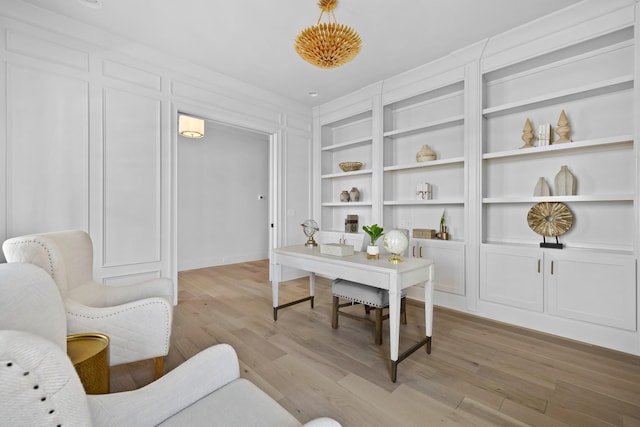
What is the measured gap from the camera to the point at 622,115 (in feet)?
8.60

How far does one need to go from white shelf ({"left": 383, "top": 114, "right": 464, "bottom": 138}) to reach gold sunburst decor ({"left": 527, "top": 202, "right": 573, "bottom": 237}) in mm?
1243

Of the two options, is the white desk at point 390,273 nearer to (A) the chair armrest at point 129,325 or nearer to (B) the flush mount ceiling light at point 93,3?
(A) the chair armrest at point 129,325

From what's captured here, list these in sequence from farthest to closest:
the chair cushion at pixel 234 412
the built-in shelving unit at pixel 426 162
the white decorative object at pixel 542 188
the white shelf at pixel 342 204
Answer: the white shelf at pixel 342 204 → the built-in shelving unit at pixel 426 162 → the white decorative object at pixel 542 188 → the chair cushion at pixel 234 412

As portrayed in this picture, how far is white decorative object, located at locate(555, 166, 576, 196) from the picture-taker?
9.05 ft

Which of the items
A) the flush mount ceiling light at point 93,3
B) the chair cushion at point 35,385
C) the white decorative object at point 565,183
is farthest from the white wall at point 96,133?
the white decorative object at point 565,183

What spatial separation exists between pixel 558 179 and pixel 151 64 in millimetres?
4358

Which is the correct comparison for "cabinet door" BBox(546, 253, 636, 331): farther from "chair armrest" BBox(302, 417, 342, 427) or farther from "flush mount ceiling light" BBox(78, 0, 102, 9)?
"flush mount ceiling light" BBox(78, 0, 102, 9)

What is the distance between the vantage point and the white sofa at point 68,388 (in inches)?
18.6

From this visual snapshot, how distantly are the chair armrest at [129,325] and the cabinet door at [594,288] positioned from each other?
317 centimetres

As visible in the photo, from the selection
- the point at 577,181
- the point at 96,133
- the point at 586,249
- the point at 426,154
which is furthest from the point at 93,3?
the point at 586,249

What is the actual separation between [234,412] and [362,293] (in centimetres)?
165

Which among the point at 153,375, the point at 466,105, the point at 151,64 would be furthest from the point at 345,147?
the point at 153,375

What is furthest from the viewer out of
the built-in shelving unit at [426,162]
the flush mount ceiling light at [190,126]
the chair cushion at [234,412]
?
the flush mount ceiling light at [190,126]

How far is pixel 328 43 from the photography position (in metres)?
2.12
